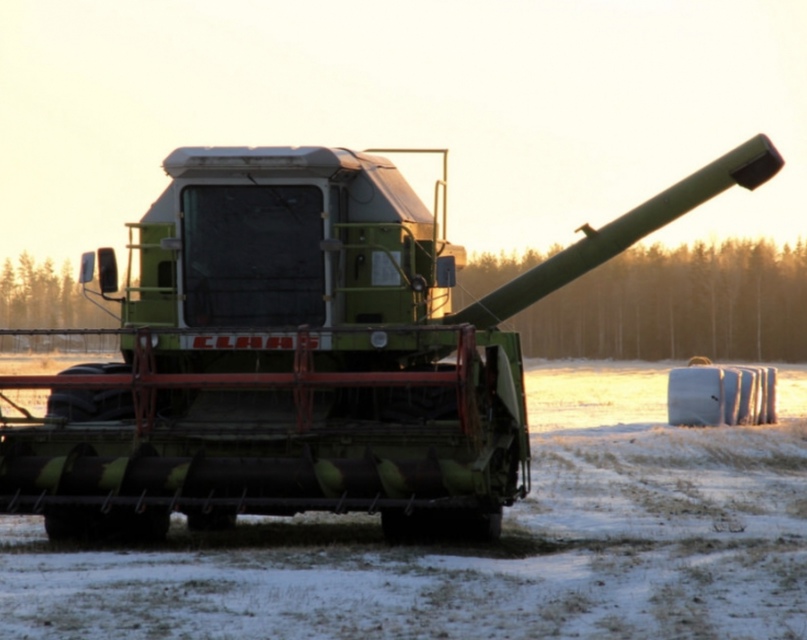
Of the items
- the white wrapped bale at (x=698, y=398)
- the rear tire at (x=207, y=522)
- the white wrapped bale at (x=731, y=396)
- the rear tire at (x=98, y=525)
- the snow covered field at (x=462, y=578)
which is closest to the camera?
the snow covered field at (x=462, y=578)

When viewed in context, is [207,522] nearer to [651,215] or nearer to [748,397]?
[651,215]

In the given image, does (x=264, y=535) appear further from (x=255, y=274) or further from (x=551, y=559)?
(x=551, y=559)

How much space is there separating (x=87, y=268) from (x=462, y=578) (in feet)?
15.3

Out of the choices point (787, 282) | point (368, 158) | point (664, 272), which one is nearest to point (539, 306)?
point (664, 272)

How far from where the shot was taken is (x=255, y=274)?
13367mm

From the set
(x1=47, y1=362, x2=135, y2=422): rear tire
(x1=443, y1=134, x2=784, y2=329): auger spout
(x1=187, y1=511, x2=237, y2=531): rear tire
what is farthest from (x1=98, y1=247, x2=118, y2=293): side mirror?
(x1=443, y1=134, x2=784, y2=329): auger spout

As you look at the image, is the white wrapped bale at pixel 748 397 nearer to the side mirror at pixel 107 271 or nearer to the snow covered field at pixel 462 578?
the snow covered field at pixel 462 578

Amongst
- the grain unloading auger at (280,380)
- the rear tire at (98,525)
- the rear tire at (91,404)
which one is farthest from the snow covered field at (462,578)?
the rear tire at (91,404)

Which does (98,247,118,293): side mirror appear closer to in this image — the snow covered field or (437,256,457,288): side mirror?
the snow covered field

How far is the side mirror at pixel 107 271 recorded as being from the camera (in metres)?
13.1

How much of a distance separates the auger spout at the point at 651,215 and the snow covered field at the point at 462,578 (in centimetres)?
234

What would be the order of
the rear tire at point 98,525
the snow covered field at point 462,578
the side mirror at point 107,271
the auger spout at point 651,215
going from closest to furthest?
1. the snow covered field at point 462,578
2. the rear tire at point 98,525
3. the side mirror at point 107,271
4. the auger spout at point 651,215

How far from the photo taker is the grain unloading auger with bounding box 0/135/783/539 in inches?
461

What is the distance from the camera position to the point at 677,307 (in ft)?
425
